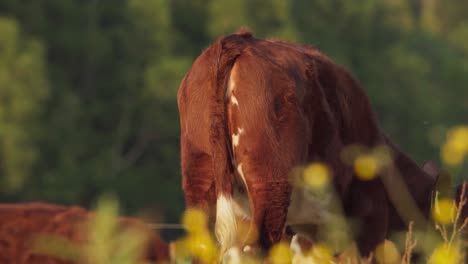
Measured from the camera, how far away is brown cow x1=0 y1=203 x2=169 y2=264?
307 inches

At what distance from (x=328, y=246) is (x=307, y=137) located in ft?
3.48

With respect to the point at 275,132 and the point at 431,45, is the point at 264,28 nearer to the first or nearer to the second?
the point at 431,45

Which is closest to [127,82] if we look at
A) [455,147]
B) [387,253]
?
[387,253]

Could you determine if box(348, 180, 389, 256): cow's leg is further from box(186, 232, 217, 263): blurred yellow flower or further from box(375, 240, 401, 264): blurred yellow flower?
box(186, 232, 217, 263): blurred yellow flower

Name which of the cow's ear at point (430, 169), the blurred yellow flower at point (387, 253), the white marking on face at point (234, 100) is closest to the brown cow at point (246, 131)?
the white marking on face at point (234, 100)

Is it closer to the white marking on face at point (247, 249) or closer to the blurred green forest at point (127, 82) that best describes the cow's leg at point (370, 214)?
the white marking on face at point (247, 249)

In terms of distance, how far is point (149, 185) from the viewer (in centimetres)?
4097

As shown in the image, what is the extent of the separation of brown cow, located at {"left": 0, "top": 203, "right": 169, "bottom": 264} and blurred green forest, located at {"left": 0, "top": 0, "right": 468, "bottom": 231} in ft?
79.1

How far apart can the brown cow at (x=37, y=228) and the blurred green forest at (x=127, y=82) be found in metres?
24.1

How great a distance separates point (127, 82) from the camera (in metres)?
42.8

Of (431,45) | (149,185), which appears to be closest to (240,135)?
(149,185)

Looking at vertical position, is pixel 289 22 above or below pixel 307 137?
below

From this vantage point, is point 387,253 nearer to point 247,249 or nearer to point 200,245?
point 247,249

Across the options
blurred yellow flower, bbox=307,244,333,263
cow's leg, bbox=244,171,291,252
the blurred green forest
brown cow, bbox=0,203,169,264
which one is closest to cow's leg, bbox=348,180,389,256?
blurred yellow flower, bbox=307,244,333,263
